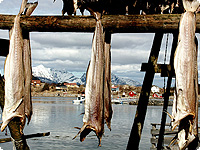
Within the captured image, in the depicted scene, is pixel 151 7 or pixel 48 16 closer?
pixel 48 16

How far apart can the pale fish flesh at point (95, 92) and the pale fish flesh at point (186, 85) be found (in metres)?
0.76

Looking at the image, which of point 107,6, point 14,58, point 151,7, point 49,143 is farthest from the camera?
point 49,143

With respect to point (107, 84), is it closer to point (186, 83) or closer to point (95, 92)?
point (95, 92)

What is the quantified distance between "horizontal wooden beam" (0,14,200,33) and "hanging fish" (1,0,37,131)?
164mm

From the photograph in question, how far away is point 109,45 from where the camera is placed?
350cm

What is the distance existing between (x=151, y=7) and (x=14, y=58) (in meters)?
2.20

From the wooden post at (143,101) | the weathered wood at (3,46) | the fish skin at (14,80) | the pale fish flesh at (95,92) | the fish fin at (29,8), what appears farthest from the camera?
the wooden post at (143,101)

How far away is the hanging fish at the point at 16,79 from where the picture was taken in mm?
3195

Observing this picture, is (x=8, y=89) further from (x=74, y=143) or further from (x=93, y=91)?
(x=74, y=143)

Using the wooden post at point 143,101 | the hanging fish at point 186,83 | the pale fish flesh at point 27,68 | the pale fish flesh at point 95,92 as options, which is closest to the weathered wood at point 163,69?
the wooden post at point 143,101

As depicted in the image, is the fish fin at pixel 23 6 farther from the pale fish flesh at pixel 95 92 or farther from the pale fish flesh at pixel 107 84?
the pale fish flesh at pixel 107 84

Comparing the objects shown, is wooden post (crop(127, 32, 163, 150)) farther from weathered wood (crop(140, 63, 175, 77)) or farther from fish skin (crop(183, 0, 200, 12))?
fish skin (crop(183, 0, 200, 12))

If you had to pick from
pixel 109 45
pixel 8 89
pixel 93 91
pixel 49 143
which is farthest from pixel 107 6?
pixel 49 143

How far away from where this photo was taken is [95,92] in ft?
10.2
